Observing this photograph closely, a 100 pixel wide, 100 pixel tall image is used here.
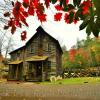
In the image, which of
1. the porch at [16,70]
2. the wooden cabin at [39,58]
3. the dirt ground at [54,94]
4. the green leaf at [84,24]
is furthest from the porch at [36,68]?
the green leaf at [84,24]

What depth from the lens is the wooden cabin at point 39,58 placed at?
34688 mm

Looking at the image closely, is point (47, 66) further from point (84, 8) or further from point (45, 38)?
point (84, 8)

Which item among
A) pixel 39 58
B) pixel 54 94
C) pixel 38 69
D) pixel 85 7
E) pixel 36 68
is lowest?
pixel 54 94

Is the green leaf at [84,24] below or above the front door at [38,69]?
below

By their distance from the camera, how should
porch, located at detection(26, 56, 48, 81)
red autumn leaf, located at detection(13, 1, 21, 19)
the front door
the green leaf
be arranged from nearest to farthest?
the green leaf
red autumn leaf, located at detection(13, 1, 21, 19)
porch, located at detection(26, 56, 48, 81)
the front door

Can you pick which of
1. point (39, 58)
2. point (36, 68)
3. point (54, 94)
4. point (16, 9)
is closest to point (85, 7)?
point (16, 9)

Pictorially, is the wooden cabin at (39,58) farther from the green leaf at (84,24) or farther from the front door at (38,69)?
the green leaf at (84,24)

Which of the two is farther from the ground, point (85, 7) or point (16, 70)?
point (16, 70)

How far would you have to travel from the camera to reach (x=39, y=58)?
1362 inches

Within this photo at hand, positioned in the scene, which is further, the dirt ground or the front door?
the front door

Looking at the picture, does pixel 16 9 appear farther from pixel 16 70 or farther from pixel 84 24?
pixel 16 70

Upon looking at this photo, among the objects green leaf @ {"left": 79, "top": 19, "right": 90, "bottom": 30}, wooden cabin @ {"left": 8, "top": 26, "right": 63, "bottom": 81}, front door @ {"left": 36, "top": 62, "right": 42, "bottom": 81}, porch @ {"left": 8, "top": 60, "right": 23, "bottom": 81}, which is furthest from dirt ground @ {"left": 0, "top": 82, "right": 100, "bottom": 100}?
porch @ {"left": 8, "top": 60, "right": 23, "bottom": 81}

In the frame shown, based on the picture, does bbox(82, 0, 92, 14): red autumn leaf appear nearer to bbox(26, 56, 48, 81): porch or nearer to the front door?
bbox(26, 56, 48, 81): porch

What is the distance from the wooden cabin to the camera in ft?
114
